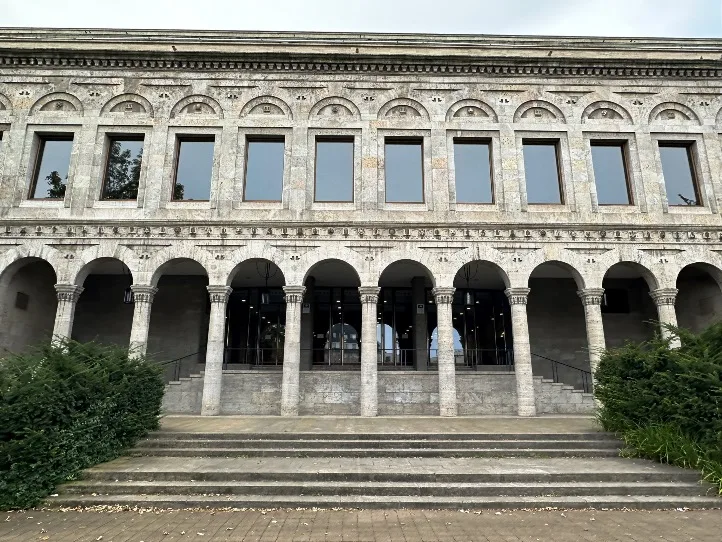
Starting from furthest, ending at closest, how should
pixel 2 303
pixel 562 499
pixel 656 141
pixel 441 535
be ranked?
pixel 656 141 → pixel 2 303 → pixel 562 499 → pixel 441 535

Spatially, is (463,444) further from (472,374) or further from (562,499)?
(472,374)

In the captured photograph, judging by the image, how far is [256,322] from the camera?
2028cm

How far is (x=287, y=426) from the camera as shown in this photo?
40.0ft

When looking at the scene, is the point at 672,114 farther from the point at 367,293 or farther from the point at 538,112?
the point at 367,293

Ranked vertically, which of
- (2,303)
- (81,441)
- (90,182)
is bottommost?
(81,441)

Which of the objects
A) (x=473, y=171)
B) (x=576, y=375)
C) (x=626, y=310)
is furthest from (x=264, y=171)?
(x=626, y=310)

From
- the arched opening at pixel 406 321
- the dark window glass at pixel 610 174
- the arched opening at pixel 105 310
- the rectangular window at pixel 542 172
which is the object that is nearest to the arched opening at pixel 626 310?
the dark window glass at pixel 610 174

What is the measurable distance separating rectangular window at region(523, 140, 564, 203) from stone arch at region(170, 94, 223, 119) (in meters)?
11.7

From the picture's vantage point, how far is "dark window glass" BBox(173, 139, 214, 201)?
55.6 feet

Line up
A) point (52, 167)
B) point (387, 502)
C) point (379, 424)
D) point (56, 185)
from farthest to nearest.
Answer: point (52, 167)
point (56, 185)
point (379, 424)
point (387, 502)

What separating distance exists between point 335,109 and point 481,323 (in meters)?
10.9

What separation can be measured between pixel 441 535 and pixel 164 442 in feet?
21.8

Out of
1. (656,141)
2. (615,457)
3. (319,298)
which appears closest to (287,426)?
(615,457)

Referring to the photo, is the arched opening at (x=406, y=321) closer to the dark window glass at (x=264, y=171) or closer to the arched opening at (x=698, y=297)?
the dark window glass at (x=264, y=171)
